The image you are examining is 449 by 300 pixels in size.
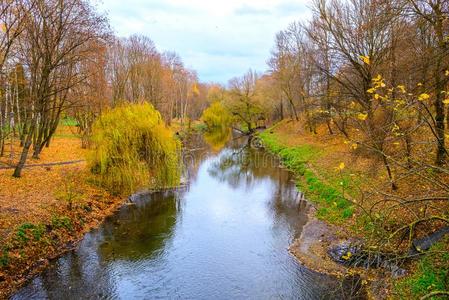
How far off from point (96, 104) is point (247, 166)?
1377 cm

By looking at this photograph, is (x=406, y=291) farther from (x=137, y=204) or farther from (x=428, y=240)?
(x=137, y=204)

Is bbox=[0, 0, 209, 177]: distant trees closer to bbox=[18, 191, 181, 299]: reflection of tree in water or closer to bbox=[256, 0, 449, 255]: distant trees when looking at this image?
bbox=[18, 191, 181, 299]: reflection of tree in water

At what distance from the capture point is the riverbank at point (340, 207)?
865cm

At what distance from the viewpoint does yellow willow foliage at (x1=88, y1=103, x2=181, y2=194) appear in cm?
1942

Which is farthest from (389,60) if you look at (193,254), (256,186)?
(193,254)

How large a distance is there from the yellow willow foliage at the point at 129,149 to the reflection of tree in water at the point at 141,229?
134 cm

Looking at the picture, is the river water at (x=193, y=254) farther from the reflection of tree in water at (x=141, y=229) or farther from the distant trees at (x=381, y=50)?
the distant trees at (x=381, y=50)

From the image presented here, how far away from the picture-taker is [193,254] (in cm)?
1376

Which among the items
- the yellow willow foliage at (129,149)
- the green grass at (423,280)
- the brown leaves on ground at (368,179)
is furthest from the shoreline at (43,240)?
the green grass at (423,280)

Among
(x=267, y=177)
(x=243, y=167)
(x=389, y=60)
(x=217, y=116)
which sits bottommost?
(x=267, y=177)

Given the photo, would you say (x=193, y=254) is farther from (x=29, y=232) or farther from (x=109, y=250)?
(x=29, y=232)

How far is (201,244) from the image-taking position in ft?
48.2

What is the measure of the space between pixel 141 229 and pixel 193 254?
3702 millimetres

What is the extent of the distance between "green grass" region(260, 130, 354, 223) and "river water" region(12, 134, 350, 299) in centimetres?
106
